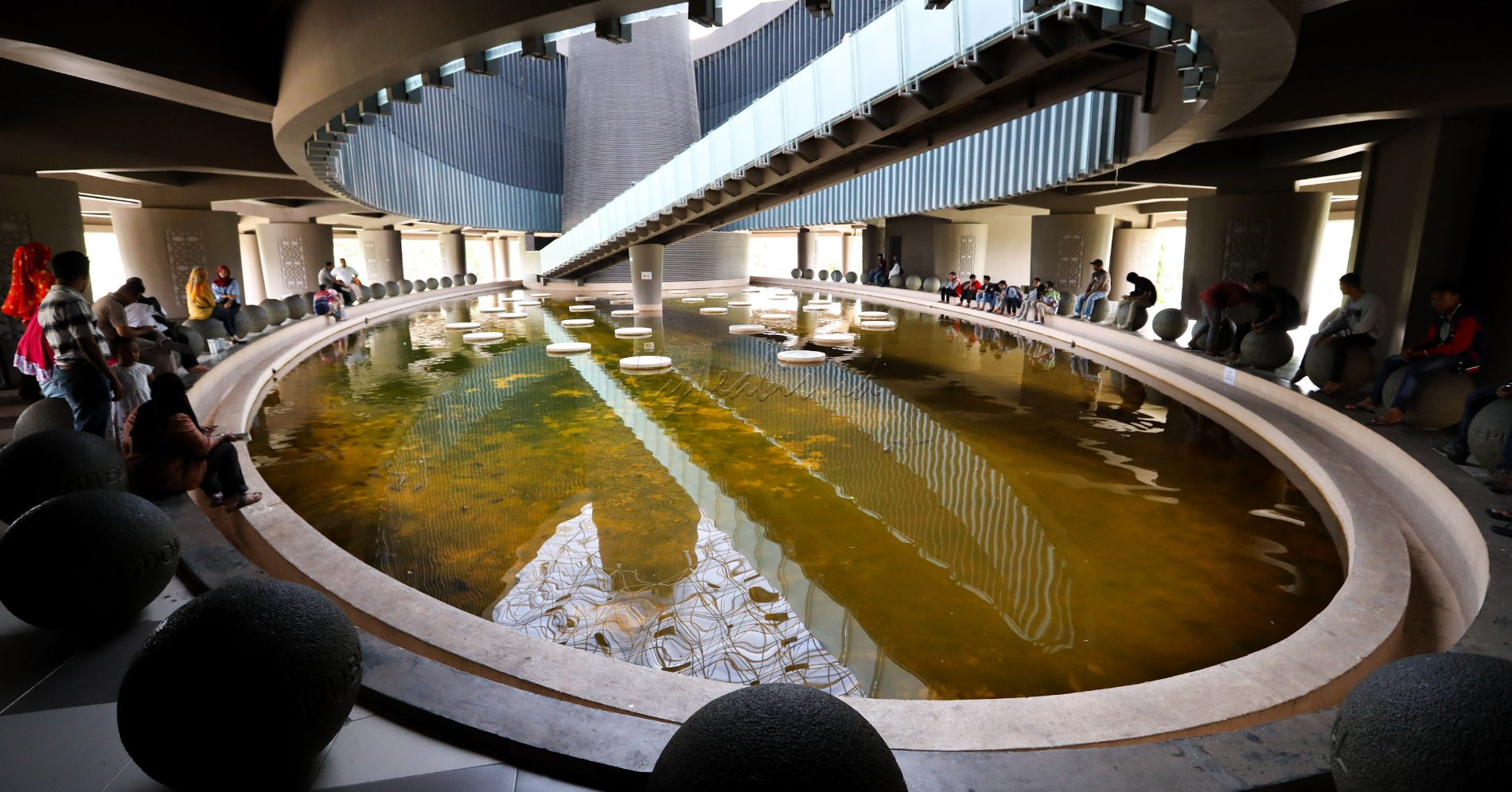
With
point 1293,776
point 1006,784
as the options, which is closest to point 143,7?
point 1006,784

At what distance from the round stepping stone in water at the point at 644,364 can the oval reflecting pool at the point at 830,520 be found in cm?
92

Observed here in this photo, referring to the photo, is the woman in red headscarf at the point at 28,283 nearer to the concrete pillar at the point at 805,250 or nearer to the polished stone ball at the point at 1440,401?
the polished stone ball at the point at 1440,401

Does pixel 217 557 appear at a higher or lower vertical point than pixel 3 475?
lower

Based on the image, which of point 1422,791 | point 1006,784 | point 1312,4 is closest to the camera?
point 1422,791

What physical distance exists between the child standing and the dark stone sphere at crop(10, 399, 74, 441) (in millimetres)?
612

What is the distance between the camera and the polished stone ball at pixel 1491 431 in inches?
222

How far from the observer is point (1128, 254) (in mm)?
30453

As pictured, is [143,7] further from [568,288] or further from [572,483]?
[568,288]

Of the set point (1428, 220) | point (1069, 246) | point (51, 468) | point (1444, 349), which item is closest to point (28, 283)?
point (51, 468)

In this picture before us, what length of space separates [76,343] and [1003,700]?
6.74 meters

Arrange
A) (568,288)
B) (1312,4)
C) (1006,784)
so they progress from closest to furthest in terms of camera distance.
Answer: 1. (1006,784)
2. (1312,4)
3. (568,288)

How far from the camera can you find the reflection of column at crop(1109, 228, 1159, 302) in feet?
A: 98.2

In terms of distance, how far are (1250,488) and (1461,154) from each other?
6305 millimetres

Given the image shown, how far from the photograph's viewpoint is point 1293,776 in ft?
8.70
